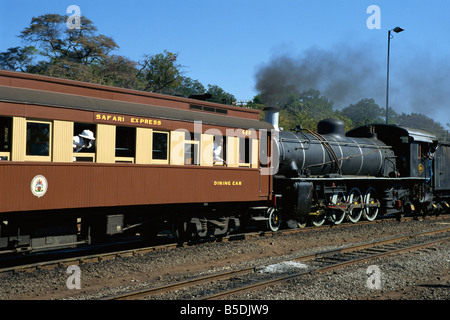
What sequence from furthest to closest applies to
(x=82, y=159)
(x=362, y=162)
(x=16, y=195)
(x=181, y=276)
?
(x=362, y=162) → (x=82, y=159) → (x=181, y=276) → (x=16, y=195)

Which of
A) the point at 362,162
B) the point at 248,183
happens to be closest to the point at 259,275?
the point at 248,183

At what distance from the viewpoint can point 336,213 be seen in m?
17.2

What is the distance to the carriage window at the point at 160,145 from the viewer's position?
10.4 metres

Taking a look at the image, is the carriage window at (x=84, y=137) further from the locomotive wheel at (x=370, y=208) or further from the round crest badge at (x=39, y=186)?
the locomotive wheel at (x=370, y=208)

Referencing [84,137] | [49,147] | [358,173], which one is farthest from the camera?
[358,173]

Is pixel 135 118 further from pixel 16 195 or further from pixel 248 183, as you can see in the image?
pixel 248 183

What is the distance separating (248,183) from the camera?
12.4 metres

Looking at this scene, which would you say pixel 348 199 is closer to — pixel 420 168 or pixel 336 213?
pixel 336 213

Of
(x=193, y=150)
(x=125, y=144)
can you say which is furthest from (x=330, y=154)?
(x=125, y=144)

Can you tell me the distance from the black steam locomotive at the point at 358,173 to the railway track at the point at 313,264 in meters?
2.93

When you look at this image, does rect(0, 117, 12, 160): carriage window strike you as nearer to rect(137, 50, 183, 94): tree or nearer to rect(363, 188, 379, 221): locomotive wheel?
rect(363, 188, 379, 221): locomotive wheel

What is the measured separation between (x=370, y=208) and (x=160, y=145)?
11128 millimetres

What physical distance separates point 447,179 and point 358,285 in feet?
52.0

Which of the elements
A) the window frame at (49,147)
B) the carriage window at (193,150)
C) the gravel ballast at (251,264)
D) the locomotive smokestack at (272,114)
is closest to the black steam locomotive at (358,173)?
the locomotive smokestack at (272,114)
